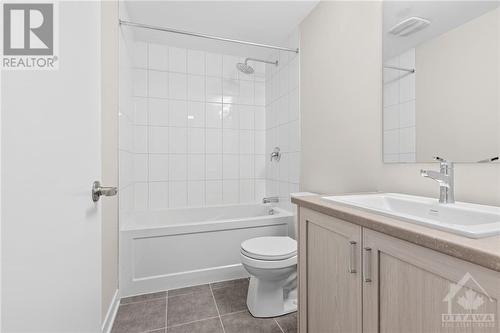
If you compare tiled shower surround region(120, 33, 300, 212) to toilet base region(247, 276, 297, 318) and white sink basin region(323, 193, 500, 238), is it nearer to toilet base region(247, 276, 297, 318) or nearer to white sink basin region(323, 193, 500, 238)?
toilet base region(247, 276, 297, 318)

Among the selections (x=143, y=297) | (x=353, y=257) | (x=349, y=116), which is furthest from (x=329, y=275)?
(x=143, y=297)

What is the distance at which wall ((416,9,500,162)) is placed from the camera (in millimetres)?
891

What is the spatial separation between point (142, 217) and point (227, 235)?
1.01 metres

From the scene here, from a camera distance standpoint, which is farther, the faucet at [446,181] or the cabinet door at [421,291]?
the faucet at [446,181]

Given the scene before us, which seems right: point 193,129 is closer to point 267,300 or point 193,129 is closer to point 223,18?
point 223,18

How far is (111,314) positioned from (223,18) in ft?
7.98

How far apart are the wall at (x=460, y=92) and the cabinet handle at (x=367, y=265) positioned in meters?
0.62

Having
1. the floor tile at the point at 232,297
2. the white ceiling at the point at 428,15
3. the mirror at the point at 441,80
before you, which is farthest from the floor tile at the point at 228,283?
the white ceiling at the point at 428,15

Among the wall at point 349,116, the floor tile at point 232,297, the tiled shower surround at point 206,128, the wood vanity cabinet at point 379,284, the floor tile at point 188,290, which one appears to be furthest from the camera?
the tiled shower surround at point 206,128

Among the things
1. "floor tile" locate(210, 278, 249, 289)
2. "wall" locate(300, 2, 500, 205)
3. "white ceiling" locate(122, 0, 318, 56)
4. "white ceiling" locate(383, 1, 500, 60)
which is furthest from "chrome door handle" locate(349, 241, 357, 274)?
"white ceiling" locate(122, 0, 318, 56)

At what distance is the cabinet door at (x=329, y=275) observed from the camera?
2.67ft

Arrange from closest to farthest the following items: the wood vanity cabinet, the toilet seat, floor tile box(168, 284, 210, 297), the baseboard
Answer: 1. the wood vanity cabinet
2. the baseboard
3. the toilet seat
4. floor tile box(168, 284, 210, 297)

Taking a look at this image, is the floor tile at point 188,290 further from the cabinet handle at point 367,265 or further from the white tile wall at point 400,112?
the white tile wall at point 400,112

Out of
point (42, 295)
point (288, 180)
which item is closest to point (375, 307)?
point (42, 295)
